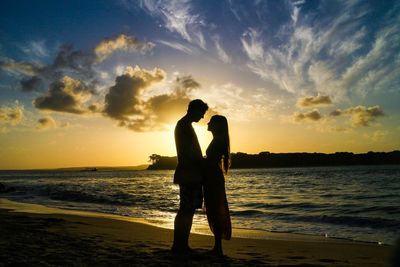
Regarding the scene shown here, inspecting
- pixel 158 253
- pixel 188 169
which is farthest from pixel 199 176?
pixel 158 253

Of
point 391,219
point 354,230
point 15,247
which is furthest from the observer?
point 391,219

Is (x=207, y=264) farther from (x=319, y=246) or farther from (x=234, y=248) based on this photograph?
(x=319, y=246)

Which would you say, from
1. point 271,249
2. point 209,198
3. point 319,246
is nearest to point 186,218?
point 209,198

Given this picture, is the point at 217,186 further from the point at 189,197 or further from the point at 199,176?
the point at 189,197

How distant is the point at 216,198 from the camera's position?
→ 5848mm

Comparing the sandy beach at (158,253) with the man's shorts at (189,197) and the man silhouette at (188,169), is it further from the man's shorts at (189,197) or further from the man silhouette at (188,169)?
the man's shorts at (189,197)

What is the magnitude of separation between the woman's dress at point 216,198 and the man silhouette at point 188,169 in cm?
15

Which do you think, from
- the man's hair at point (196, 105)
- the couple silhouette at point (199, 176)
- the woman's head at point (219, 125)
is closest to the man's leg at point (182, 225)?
the couple silhouette at point (199, 176)

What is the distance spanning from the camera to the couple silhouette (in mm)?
5672

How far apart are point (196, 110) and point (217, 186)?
1.17m

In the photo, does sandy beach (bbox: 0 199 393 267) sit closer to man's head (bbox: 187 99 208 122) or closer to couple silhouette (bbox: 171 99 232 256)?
couple silhouette (bbox: 171 99 232 256)

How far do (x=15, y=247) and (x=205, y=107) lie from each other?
3417 mm

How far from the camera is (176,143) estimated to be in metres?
5.82


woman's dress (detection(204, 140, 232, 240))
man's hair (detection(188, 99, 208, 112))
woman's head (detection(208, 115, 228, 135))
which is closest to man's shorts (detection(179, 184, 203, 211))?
woman's dress (detection(204, 140, 232, 240))
